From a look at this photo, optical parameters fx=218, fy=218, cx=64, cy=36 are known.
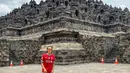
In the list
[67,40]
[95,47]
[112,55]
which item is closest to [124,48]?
[112,55]

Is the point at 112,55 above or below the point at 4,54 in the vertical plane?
below

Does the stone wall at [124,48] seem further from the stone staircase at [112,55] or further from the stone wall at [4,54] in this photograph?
the stone wall at [4,54]

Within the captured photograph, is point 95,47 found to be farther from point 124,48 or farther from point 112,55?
point 124,48

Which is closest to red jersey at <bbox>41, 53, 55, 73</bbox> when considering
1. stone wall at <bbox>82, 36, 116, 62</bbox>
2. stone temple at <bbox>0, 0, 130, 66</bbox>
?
stone temple at <bbox>0, 0, 130, 66</bbox>

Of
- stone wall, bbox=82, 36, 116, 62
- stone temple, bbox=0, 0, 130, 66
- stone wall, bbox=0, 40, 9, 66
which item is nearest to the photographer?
stone wall, bbox=0, 40, 9, 66

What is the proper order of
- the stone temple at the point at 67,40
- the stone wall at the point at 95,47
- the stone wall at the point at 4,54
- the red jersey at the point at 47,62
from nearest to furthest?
the red jersey at the point at 47,62
the stone wall at the point at 4,54
the stone temple at the point at 67,40
the stone wall at the point at 95,47

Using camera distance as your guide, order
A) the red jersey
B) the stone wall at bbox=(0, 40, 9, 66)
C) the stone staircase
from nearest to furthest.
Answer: the red jersey → the stone wall at bbox=(0, 40, 9, 66) → the stone staircase

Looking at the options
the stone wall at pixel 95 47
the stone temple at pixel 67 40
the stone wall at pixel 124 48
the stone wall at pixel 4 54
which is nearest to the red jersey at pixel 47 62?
the stone temple at pixel 67 40

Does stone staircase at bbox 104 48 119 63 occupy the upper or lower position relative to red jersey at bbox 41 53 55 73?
lower

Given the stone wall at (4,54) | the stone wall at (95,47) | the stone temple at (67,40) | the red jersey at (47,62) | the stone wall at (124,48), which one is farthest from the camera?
the stone wall at (95,47)

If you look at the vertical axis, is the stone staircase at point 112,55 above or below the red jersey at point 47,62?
below

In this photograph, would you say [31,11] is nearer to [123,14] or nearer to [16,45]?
[123,14]

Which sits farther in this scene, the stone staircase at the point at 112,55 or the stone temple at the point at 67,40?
the stone staircase at the point at 112,55

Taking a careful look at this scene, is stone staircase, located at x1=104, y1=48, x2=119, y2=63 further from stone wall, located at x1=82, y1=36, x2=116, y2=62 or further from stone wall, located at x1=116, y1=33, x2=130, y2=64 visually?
stone wall, located at x1=116, y1=33, x2=130, y2=64
